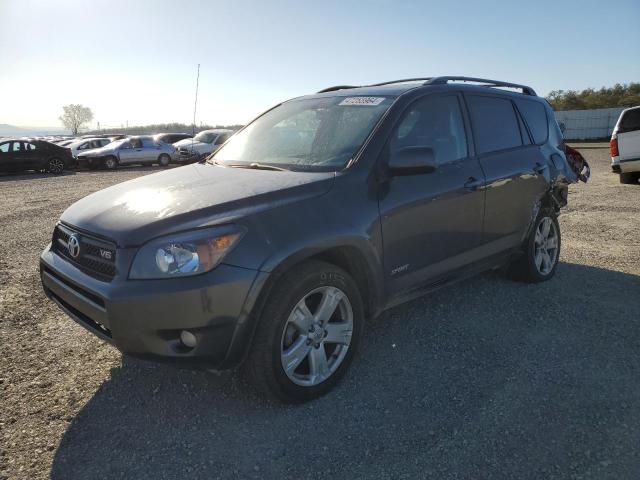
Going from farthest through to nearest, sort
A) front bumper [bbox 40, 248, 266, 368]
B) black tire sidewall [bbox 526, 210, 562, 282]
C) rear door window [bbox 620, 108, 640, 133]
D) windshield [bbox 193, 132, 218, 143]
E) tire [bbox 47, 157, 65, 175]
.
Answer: windshield [bbox 193, 132, 218, 143], tire [bbox 47, 157, 65, 175], rear door window [bbox 620, 108, 640, 133], black tire sidewall [bbox 526, 210, 562, 282], front bumper [bbox 40, 248, 266, 368]

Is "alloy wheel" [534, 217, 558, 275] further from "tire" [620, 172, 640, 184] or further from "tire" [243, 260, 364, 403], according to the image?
"tire" [620, 172, 640, 184]

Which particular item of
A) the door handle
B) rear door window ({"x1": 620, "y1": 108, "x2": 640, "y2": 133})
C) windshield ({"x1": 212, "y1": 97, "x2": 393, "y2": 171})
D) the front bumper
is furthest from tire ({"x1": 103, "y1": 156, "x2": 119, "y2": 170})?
the front bumper

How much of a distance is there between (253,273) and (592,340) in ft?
8.64

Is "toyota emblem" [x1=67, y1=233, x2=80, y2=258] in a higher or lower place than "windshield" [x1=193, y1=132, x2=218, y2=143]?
lower

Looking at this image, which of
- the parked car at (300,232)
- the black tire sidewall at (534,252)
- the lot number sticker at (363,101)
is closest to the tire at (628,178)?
the black tire sidewall at (534,252)

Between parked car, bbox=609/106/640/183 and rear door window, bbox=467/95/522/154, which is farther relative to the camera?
parked car, bbox=609/106/640/183

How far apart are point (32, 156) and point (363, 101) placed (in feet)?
65.7

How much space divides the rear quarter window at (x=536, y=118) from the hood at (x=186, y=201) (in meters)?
2.65

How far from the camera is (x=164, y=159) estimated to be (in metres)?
23.5

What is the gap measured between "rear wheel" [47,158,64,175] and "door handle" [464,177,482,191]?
66.7 ft

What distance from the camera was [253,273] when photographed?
246cm

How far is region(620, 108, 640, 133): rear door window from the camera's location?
1081cm

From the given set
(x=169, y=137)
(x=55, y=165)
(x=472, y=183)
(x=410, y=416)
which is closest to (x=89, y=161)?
(x=55, y=165)

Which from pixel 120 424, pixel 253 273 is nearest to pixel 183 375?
pixel 120 424
